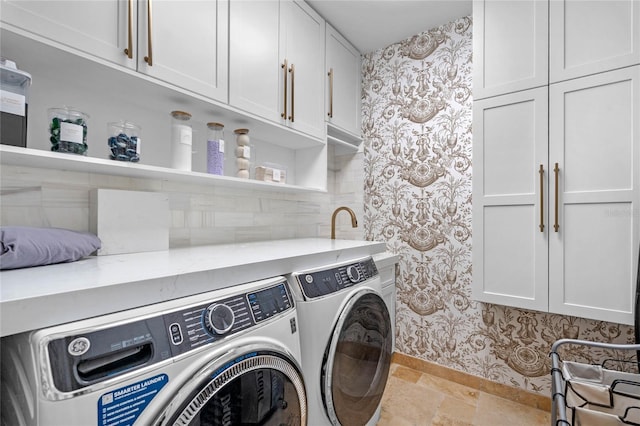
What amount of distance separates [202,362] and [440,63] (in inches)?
94.1

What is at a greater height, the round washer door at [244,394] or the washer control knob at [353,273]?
the washer control knob at [353,273]

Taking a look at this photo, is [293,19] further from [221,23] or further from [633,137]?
[633,137]

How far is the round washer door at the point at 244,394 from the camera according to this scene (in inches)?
25.7

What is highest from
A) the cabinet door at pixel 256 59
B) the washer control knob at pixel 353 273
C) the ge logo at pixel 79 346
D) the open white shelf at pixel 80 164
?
the cabinet door at pixel 256 59

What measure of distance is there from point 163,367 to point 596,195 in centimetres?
184

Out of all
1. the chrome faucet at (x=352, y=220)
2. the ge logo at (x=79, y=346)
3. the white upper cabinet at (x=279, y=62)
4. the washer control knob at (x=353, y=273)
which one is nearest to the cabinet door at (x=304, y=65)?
the white upper cabinet at (x=279, y=62)

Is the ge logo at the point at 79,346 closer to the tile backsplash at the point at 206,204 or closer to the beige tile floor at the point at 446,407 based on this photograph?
the tile backsplash at the point at 206,204

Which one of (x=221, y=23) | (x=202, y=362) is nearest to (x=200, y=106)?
(x=221, y=23)

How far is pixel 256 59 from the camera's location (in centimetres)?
159

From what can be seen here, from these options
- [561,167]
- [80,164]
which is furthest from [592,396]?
[80,164]

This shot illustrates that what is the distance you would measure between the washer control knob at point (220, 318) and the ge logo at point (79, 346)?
243 mm

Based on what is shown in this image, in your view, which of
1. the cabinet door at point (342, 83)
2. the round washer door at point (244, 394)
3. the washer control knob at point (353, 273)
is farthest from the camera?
the cabinet door at point (342, 83)

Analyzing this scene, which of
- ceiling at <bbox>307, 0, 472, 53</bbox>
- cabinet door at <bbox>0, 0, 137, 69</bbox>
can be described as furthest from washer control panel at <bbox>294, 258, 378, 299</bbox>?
ceiling at <bbox>307, 0, 472, 53</bbox>

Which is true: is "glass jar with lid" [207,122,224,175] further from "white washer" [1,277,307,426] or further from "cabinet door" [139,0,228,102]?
"white washer" [1,277,307,426]
